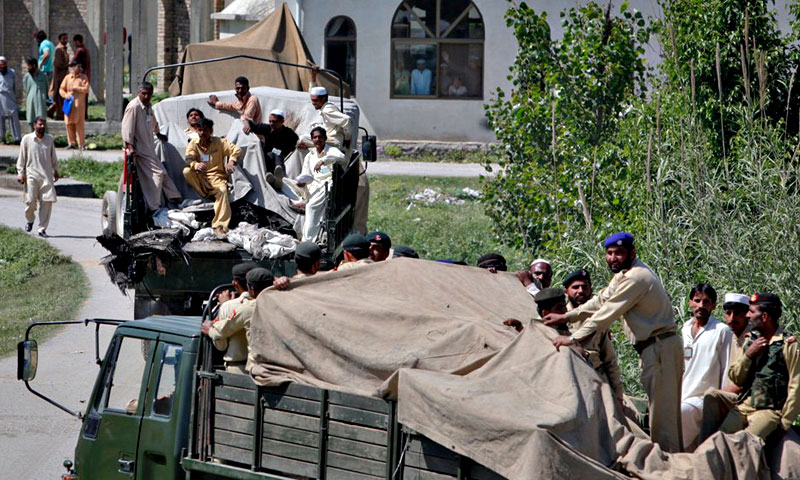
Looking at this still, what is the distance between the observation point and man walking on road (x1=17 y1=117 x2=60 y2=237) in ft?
54.6

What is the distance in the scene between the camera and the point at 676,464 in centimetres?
519

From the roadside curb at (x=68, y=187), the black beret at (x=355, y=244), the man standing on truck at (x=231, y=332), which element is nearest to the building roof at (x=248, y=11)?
the roadside curb at (x=68, y=187)

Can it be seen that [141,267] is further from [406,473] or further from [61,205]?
[61,205]

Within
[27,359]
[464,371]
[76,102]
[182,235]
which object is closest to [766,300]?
[464,371]

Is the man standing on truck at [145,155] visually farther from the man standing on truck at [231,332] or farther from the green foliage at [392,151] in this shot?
the green foliage at [392,151]

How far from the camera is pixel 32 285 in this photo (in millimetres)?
14742

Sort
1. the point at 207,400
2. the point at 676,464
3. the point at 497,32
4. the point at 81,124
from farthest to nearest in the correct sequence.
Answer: the point at 497,32 → the point at 81,124 → the point at 207,400 → the point at 676,464

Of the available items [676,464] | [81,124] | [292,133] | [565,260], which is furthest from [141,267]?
[81,124]

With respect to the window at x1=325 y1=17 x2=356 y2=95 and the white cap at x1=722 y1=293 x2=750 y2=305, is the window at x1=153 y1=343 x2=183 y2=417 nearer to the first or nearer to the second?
the white cap at x1=722 y1=293 x2=750 y2=305

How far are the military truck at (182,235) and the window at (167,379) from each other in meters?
3.82

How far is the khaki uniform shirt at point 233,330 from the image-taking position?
609 centimetres

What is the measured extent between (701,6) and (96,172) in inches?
542

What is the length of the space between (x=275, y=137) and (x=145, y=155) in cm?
152

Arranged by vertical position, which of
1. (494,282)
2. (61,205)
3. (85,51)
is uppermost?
(85,51)
